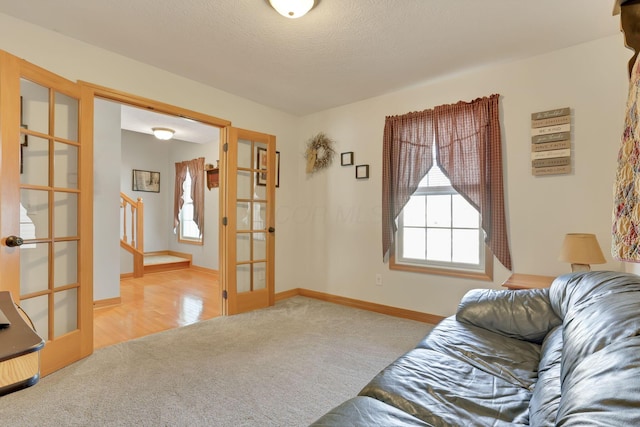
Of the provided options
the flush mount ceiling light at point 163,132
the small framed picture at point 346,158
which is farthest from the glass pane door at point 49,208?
the flush mount ceiling light at point 163,132

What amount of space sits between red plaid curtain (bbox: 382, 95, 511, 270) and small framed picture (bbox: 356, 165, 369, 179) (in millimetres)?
263

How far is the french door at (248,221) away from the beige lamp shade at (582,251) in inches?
116

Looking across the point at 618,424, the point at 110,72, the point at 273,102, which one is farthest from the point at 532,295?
the point at 110,72

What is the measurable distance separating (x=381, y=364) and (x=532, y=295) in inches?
45.7

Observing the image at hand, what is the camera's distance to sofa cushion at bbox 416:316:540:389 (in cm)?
140

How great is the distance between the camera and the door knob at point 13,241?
74.6 inches

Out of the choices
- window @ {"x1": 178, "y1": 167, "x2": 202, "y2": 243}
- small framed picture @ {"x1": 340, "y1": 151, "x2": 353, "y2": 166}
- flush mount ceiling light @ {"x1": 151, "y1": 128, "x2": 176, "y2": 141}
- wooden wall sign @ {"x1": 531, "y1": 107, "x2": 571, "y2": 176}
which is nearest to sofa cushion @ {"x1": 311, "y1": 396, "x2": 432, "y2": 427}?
wooden wall sign @ {"x1": 531, "y1": 107, "x2": 571, "y2": 176}

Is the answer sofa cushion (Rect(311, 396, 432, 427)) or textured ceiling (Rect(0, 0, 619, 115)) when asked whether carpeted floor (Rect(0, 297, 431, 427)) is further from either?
textured ceiling (Rect(0, 0, 619, 115))

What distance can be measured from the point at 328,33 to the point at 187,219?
5.52 meters

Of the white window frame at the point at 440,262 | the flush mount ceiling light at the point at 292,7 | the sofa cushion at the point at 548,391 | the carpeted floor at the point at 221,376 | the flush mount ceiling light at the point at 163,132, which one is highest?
the flush mount ceiling light at the point at 163,132

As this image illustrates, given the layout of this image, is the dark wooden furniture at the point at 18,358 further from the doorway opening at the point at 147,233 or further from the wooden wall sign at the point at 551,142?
the wooden wall sign at the point at 551,142

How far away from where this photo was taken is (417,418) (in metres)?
1.08

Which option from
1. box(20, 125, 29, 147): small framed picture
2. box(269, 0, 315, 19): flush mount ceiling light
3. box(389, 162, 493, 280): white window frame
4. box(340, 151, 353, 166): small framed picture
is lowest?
box(389, 162, 493, 280): white window frame

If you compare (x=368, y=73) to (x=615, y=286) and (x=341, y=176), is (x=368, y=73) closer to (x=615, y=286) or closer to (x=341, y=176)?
(x=341, y=176)
